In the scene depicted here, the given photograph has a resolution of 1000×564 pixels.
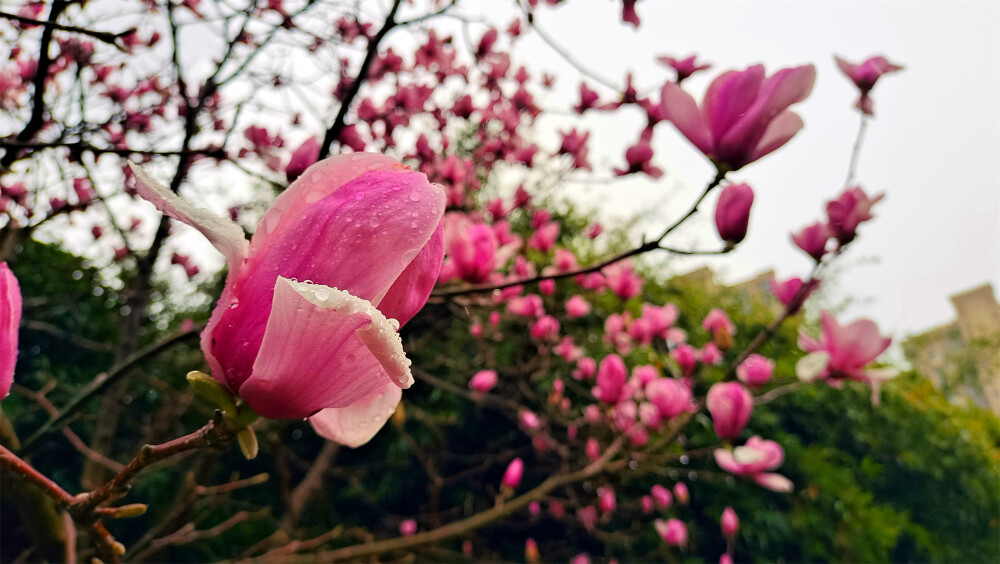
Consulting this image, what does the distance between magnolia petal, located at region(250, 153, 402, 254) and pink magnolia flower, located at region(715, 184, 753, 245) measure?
1.82 feet

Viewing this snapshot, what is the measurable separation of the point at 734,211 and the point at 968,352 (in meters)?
15.8

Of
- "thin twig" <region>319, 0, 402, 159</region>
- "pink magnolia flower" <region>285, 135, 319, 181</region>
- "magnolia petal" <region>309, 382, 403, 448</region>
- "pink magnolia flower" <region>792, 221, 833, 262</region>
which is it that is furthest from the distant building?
"magnolia petal" <region>309, 382, 403, 448</region>

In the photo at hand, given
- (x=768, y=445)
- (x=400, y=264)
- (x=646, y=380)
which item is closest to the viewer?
(x=400, y=264)

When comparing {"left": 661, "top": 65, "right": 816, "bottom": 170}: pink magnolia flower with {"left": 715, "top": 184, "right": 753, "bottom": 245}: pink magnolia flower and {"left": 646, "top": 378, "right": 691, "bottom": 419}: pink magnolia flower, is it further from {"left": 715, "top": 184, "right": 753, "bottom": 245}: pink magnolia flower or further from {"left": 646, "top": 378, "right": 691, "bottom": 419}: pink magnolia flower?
{"left": 646, "top": 378, "right": 691, "bottom": 419}: pink magnolia flower

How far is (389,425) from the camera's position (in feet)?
13.0

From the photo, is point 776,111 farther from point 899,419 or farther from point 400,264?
point 899,419

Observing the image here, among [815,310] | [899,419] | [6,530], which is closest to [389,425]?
[6,530]

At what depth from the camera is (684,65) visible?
131 cm

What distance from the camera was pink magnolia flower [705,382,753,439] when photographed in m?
1.33

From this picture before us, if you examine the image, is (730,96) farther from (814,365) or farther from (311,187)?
(814,365)

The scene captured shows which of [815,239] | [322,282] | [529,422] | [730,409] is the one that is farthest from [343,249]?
[529,422]

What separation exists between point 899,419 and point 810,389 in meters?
1.07

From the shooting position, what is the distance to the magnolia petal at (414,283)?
39 centimetres

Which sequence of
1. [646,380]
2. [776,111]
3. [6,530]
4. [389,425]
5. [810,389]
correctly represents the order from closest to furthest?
[776,111]
[646,380]
[6,530]
[389,425]
[810,389]
